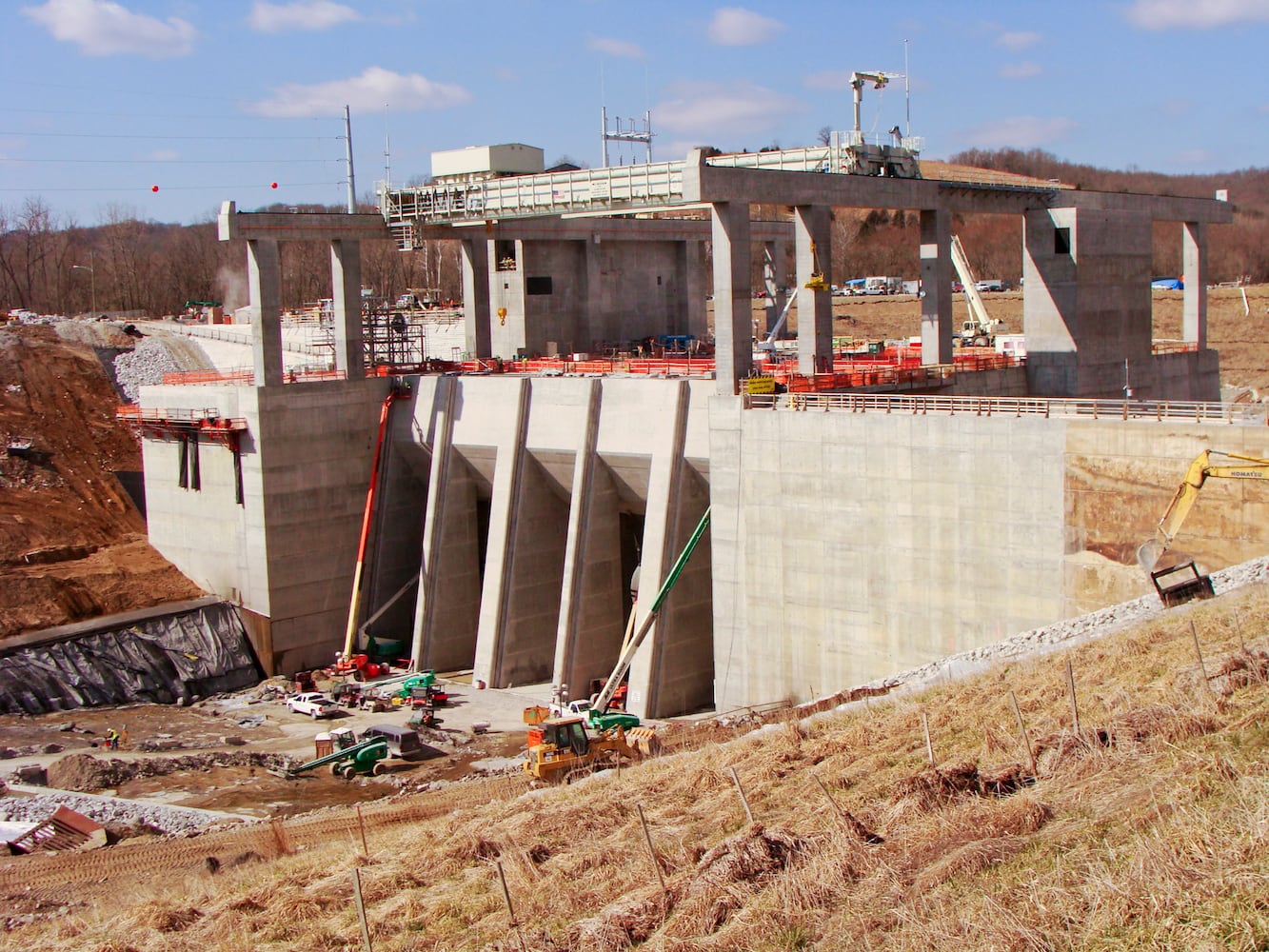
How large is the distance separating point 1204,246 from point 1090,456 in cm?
2461

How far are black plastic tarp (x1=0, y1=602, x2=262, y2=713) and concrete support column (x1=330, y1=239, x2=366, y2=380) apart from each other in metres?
8.93

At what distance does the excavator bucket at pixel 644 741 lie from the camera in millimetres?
27959

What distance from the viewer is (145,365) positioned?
6256 centimetres

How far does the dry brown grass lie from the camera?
1163 centimetres

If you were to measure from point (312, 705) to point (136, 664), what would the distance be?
6234 millimetres

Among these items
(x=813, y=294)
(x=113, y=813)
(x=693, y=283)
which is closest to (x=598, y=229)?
(x=693, y=283)

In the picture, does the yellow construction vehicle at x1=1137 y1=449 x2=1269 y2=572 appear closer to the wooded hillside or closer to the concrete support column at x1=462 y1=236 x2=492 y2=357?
the concrete support column at x1=462 y1=236 x2=492 y2=357

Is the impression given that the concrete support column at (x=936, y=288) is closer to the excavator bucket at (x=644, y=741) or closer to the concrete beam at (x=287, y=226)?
the excavator bucket at (x=644, y=741)

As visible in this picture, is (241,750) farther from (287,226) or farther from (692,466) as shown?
(287,226)

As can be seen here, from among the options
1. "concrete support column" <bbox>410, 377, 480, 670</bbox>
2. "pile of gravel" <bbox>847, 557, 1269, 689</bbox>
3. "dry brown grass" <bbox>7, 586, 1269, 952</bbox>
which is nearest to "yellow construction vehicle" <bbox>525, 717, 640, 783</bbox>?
"dry brown grass" <bbox>7, 586, 1269, 952</bbox>

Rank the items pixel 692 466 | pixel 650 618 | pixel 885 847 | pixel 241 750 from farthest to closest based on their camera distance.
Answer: pixel 692 466
pixel 650 618
pixel 241 750
pixel 885 847

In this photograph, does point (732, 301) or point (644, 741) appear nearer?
point (644, 741)

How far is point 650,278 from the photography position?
5338cm

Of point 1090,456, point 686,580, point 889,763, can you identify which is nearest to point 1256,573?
point 1090,456
